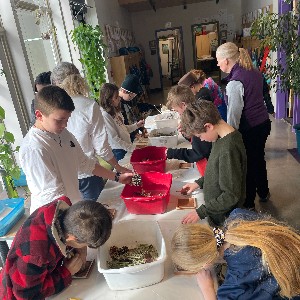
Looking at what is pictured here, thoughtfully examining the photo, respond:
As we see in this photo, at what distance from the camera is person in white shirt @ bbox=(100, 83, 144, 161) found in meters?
2.59

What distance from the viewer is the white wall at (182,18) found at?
31.0ft

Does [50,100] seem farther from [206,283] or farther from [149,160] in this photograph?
[206,283]

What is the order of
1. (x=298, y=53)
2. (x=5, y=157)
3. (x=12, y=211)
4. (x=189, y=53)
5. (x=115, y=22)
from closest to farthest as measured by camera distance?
(x=12, y=211) → (x=5, y=157) → (x=298, y=53) → (x=115, y=22) → (x=189, y=53)

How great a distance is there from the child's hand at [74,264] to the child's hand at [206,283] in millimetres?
523

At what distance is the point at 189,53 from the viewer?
10102mm

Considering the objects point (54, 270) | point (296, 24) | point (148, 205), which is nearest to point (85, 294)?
point (54, 270)

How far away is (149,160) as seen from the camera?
7.64 feet

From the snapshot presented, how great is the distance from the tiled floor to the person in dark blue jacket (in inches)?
72.7

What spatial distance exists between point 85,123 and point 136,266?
4.13ft

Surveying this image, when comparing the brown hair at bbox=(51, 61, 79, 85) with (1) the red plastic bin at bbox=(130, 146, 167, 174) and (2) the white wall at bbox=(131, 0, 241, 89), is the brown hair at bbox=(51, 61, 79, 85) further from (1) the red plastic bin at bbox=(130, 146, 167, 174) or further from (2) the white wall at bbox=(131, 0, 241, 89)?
(2) the white wall at bbox=(131, 0, 241, 89)

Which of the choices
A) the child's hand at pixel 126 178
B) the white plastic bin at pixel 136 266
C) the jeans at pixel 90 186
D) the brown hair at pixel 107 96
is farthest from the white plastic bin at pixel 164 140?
the white plastic bin at pixel 136 266

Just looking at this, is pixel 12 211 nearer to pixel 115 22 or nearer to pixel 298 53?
pixel 298 53

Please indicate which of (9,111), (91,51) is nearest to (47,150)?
(9,111)

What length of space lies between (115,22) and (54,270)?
7.01 m
